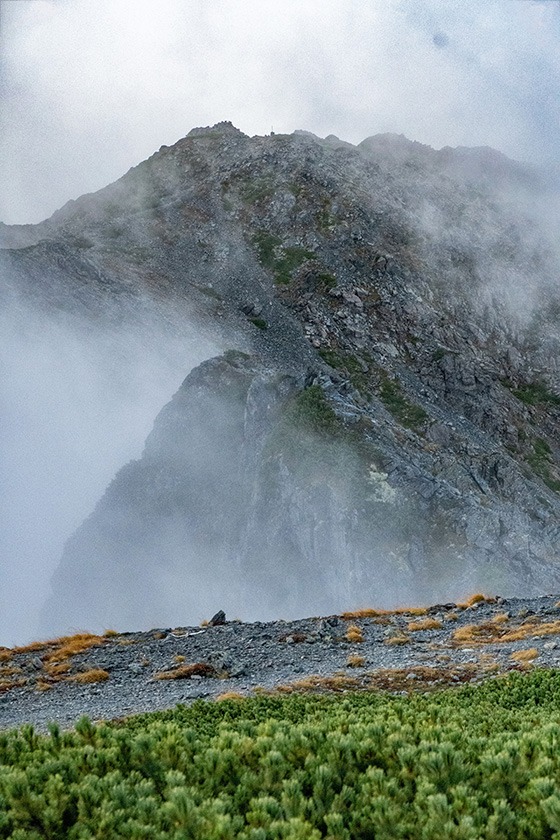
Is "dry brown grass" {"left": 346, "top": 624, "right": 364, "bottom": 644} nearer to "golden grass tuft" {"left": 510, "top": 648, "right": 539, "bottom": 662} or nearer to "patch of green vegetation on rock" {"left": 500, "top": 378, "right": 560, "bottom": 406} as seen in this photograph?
"golden grass tuft" {"left": 510, "top": 648, "right": 539, "bottom": 662}

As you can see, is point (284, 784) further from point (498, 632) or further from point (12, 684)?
point (498, 632)

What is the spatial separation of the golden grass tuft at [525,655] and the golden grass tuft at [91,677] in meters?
15.3

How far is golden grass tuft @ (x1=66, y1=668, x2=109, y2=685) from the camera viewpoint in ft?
76.8

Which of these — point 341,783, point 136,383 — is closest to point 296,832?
point 341,783

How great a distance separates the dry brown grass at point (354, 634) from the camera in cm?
2691

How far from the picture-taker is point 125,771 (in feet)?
21.5

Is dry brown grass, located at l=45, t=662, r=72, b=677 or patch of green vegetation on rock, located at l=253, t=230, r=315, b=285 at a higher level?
patch of green vegetation on rock, located at l=253, t=230, r=315, b=285

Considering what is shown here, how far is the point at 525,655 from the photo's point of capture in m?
20.8

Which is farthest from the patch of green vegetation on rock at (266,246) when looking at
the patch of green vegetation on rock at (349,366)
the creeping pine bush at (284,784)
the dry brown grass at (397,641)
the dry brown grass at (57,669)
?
the creeping pine bush at (284,784)

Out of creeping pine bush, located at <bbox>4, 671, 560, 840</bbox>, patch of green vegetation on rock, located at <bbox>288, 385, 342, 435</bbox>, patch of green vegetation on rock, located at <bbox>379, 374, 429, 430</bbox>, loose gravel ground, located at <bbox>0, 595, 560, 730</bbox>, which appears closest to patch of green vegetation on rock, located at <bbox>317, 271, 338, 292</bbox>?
patch of green vegetation on rock, located at <bbox>379, 374, 429, 430</bbox>

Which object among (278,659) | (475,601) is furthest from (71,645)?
(475,601)

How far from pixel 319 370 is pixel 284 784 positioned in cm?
6980

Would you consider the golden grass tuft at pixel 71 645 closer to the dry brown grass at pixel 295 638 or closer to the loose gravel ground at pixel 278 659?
the loose gravel ground at pixel 278 659

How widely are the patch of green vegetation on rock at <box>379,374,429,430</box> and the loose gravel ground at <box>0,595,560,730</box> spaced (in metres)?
40.3
